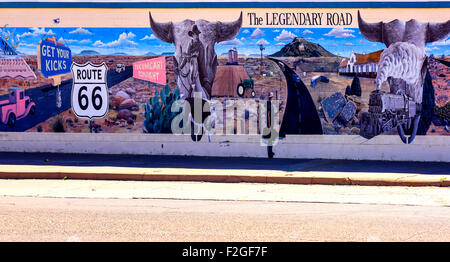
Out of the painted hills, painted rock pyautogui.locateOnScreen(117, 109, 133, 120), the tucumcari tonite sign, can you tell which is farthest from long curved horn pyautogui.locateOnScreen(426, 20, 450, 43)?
→ the tucumcari tonite sign

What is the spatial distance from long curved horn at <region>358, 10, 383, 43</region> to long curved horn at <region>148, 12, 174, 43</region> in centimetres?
493

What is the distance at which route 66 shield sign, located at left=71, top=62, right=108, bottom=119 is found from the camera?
15047 mm

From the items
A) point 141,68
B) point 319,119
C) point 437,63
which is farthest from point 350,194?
point 141,68

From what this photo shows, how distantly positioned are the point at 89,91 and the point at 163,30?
2.63 meters

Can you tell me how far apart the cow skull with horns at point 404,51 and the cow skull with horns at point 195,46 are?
12.1 feet

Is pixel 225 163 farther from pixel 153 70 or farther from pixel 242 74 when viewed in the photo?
pixel 153 70

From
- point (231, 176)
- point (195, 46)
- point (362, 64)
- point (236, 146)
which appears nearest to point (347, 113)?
point (362, 64)

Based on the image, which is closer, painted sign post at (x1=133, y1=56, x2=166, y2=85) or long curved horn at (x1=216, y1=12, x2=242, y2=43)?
long curved horn at (x1=216, y1=12, x2=242, y2=43)

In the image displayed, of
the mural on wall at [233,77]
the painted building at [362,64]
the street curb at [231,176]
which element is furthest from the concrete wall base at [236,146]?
the street curb at [231,176]

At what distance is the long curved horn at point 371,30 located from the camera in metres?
14.3

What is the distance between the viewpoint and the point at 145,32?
14.8 meters

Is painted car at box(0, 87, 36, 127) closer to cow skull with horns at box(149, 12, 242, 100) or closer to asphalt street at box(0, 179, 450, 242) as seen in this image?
asphalt street at box(0, 179, 450, 242)

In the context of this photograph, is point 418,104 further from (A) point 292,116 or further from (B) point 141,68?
(B) point 141,68

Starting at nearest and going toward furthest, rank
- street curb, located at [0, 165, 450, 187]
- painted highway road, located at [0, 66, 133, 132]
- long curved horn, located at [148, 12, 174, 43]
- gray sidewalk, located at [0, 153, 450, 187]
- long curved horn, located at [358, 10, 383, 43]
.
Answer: street curb, located at [0, 165, 450, 187]
gray sidewalk, located at [0, 153, 450, 187]
long curved horn, located at [358, 10, 383, 43]
long curved horn, located at [148, 12, 174, 43]
painted highway road, located at [0, 66, 133, 132]
